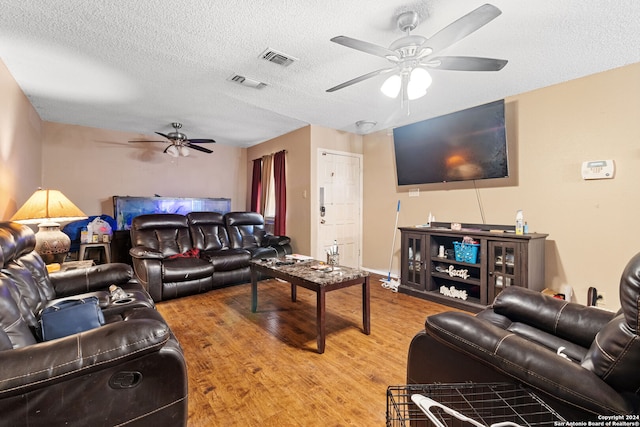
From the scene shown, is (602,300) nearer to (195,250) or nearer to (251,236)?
(251,236)

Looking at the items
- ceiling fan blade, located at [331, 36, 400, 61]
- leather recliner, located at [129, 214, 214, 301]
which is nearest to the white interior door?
leather recliner, located at [129, 214, 214, 301]

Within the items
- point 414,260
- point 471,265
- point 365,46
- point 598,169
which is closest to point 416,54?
point 365,46

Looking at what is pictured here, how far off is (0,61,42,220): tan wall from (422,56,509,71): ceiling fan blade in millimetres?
3810

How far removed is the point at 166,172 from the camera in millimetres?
5625

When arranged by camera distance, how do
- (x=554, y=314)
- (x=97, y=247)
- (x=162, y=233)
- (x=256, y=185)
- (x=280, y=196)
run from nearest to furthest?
(x=554, y=314) < (x=162, y=233) < (x=97, y=247) < (x=280, y=196) < (x=256, y=185)

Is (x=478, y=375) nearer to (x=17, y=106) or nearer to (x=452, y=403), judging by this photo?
(x=452, y=403)

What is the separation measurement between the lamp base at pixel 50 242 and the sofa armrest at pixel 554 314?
12.4 feet

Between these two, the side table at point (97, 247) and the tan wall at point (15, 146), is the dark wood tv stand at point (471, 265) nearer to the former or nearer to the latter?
the tan wall at point (15, 146)

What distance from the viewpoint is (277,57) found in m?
2.53

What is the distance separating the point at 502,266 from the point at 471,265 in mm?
331

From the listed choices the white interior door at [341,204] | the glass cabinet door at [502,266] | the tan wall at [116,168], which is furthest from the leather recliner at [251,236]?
the glass cabinet door at [502,266]

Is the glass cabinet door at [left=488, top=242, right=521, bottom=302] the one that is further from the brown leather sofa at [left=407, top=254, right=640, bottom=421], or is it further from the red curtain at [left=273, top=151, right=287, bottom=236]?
the red curtain at [left=273, top=151, right=287, bottom=236]

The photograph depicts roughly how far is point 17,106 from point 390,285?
5010 mm

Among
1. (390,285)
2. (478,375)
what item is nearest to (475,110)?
(390,285)
